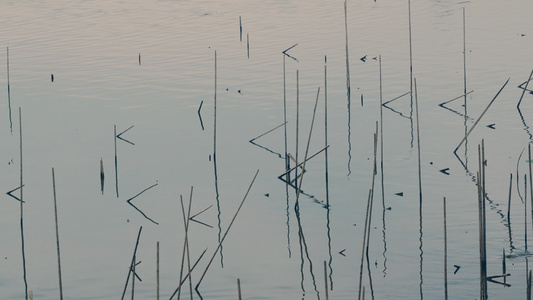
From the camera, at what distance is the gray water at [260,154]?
23.9 ft

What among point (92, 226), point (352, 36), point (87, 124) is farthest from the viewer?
point (352, 36)

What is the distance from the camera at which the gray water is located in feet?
23.9

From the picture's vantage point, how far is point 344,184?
947 cm

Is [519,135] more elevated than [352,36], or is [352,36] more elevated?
[352,36]

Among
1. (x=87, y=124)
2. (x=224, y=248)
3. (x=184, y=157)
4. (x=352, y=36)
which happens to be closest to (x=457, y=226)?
(x=224, y=248)

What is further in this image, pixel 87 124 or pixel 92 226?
pixel 87 124

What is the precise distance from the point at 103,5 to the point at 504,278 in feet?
61.7

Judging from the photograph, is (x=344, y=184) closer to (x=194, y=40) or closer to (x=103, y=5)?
(x=194, y=40)

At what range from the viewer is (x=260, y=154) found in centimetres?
1060

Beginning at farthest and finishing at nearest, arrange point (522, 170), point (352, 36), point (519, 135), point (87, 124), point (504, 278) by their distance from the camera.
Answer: point (352, 36)
point (87, 124)
point (519, 135)
point (522, 170)
point (504, 278)

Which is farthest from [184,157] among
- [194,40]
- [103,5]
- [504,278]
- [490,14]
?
[103,5]

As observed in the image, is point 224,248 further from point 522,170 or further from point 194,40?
point 194,40

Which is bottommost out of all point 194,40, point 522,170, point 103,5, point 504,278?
point 504,278

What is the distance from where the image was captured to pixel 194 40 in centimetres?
1809
